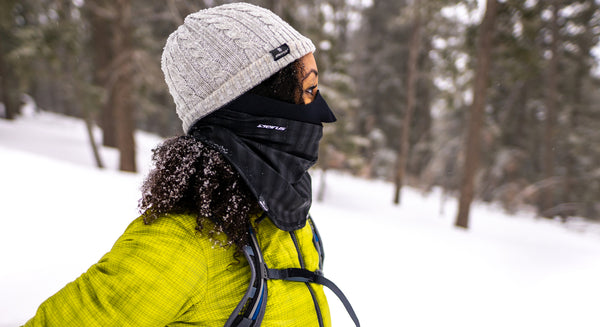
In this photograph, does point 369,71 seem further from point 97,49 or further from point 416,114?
point 97,49

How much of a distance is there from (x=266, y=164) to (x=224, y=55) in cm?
38

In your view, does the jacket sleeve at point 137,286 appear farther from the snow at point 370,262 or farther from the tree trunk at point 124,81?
the tree trunk at point 124,81

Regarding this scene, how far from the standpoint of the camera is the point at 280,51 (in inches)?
40.9

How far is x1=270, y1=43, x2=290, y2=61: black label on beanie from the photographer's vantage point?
3.38ft

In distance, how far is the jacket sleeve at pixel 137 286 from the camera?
773 millimetres

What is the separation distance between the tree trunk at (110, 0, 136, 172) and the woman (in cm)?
767

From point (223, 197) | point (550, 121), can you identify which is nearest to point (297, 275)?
point (223, 197)

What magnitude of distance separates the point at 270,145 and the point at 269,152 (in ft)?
0.13

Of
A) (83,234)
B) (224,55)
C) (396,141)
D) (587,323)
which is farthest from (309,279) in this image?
(396,141)

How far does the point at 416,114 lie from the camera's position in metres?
20.5

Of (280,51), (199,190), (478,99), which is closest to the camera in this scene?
(199,190)

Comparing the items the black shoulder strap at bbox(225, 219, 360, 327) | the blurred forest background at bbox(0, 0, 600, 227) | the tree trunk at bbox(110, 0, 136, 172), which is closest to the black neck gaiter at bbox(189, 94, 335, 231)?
the black shoulder strap at bbox(225, 219, 360, 327)

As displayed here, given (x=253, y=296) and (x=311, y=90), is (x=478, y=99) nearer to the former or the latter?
(x=311, y=90)

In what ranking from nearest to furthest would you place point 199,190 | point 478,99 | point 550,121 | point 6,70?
point 199,190 < point 478,99 < point 550,121 < point 6,70
